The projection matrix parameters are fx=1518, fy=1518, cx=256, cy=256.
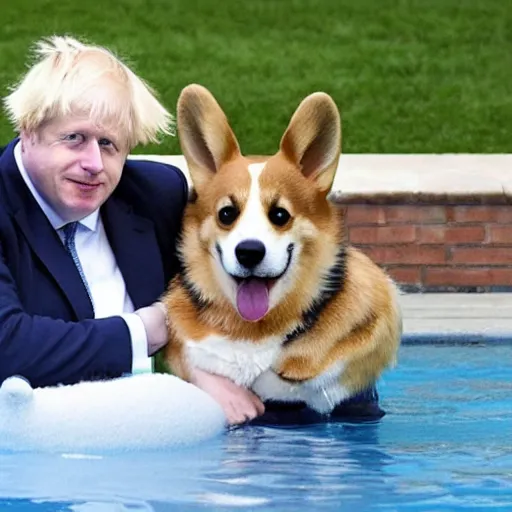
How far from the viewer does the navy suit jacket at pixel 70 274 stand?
3969 mm

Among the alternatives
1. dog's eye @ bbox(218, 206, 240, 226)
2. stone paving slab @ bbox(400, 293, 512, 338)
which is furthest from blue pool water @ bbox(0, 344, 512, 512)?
stone paving slab @ bbox(400, 293, 512, 338)

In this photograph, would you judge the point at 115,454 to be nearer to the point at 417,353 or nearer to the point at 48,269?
the point at 48,269

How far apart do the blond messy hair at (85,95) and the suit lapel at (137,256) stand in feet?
0.77

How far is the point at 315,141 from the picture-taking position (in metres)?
4.16

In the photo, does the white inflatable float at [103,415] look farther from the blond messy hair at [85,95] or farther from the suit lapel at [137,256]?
the blond messy hair at [85,95]

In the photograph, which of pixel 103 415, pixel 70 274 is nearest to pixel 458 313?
pixel 70 274

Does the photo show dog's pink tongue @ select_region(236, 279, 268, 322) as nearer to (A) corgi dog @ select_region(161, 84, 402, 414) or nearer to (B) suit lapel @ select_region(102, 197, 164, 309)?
(A) corgi dog @ select_region(161, 84, 402, 414)

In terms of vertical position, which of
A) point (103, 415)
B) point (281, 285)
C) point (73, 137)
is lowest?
point (103, 415)

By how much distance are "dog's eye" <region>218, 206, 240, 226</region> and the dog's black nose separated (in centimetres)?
16

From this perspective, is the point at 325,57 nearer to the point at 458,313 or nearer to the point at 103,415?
the point at 458,313

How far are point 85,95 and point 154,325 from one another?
65 cm

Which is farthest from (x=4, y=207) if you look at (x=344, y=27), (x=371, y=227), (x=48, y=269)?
(x=344, y=27)

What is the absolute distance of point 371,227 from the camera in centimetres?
790

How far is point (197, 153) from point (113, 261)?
15.4 inches
